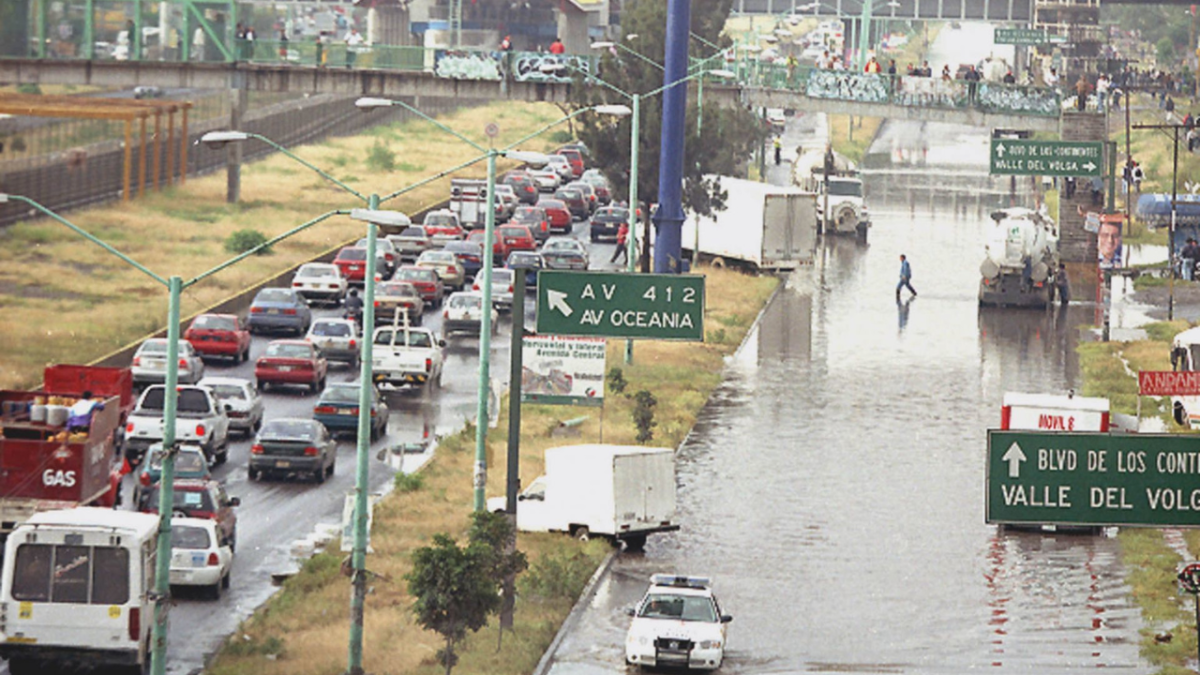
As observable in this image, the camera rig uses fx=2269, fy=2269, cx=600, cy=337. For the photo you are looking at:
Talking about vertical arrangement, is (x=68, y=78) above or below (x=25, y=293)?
above

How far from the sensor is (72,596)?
2762 cm

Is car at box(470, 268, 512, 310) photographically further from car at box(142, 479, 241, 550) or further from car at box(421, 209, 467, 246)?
car at box(142, 479, 241, 550)

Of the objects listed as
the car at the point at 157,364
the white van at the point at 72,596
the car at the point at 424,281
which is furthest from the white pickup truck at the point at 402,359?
the white van at the point at 72,596

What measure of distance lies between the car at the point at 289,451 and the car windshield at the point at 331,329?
48.9ft

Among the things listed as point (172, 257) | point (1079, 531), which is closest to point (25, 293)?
point (172, 257)

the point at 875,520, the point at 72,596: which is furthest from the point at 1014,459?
the point at 875,520

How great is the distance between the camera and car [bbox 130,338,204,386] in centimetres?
5084

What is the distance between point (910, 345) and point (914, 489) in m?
22.1

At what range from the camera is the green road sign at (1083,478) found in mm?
21328

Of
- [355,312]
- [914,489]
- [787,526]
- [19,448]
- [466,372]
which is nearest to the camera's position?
[19,448]

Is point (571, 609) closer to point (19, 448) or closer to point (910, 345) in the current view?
point (19, 448)

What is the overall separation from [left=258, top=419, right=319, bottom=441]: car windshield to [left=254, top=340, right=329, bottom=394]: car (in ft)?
32.6

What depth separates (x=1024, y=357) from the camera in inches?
2574

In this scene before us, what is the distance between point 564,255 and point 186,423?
3338cm
